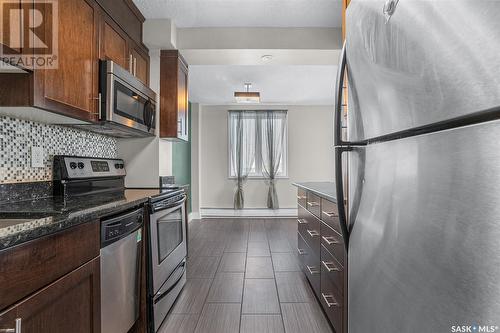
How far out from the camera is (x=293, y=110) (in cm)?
609

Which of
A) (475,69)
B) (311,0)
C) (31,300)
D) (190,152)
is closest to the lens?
(475,69)

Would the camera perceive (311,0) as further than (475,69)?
Yes

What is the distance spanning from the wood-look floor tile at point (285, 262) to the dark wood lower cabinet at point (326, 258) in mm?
327

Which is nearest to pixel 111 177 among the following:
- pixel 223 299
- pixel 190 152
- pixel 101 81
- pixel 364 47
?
pixel 101 81

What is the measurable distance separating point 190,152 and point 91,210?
15.1 ft

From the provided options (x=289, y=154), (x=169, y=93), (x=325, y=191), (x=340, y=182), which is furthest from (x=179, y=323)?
A: (x=289, y=154)

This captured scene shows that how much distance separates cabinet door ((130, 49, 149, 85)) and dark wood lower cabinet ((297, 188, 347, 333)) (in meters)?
2.00

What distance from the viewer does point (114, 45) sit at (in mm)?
2039

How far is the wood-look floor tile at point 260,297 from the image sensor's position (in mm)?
2130

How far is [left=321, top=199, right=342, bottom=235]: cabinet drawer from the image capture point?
163cm

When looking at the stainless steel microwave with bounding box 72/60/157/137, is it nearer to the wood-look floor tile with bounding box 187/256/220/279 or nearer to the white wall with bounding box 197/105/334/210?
the wood-look floor tile with bounding box 187/256/220/279

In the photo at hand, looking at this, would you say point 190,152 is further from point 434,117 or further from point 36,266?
point 434,117

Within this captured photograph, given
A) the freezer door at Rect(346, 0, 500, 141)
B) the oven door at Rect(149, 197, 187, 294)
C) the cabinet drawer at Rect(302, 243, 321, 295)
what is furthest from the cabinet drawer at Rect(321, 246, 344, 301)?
the oven door at Rect(149, 197, 187, 294)

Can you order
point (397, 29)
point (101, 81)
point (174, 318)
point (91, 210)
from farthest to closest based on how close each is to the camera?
point (174, 318)
point (101, 81)
point (91, 210)
point (397, 29)
